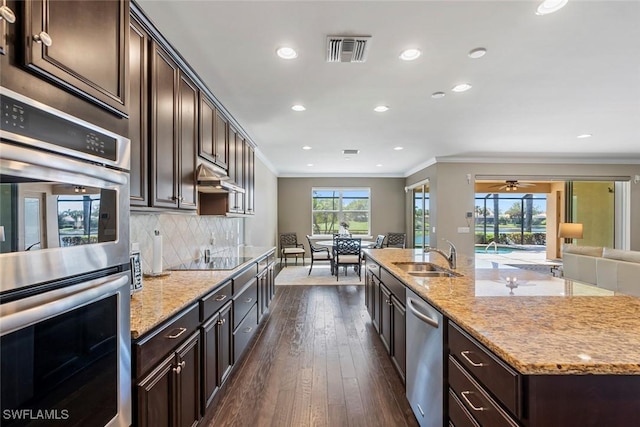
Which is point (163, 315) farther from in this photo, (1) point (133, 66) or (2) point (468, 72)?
(2) point (468, 72)

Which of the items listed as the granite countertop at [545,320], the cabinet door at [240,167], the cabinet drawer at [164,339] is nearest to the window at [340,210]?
the cabinet door at [240,167]

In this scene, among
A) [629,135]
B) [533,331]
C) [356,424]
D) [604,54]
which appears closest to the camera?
[533,331]

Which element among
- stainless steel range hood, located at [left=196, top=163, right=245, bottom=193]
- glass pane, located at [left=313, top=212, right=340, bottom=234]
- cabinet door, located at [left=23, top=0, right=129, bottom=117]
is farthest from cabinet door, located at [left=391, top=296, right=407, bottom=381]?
glass pane, located at [left=313, top=212, right=340, bottom=234]

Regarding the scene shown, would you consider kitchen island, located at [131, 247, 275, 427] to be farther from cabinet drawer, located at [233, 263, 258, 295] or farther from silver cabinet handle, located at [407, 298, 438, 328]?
silver cabinet handle, located at [407, 298, 438, 328]

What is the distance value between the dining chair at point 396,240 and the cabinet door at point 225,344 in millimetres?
7039

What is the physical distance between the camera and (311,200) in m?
9.49

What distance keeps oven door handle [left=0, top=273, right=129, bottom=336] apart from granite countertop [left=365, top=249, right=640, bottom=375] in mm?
1309

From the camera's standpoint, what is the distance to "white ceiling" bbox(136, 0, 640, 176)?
6.29ft

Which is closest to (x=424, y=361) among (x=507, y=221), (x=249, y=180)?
(x=249, y=180)

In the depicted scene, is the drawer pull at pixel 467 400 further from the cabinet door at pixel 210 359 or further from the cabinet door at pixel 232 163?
the cabinet door at pixel 232 163

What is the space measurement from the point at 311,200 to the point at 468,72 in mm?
6997

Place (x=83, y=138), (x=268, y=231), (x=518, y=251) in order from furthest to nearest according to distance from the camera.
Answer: (x=518, y=251), (x=268, y=231), (x=83, y=138)

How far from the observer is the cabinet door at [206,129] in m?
2.79

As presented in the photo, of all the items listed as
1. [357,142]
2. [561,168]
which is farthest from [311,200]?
[561,168]
